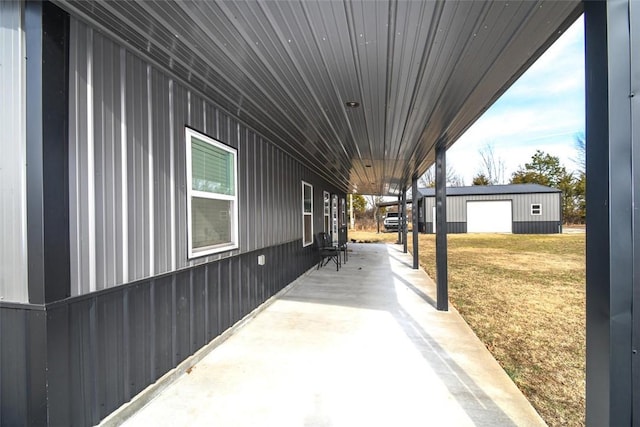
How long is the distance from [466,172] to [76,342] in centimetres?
4106

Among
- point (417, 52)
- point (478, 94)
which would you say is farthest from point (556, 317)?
point (417, 52)

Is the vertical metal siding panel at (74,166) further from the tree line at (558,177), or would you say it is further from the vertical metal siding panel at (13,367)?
the tree line at (558,177)

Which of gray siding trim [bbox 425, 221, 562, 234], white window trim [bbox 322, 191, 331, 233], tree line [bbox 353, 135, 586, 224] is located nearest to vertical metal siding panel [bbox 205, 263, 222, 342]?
white window trim [bbox 322, 191, 331, 233]

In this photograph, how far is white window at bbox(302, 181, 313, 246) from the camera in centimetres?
712

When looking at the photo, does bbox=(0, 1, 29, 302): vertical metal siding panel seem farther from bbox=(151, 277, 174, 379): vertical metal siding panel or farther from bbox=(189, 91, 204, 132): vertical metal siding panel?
bbox=(189, 91, 204, 132): vertical metal siding panel

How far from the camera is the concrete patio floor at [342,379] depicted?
2064mm

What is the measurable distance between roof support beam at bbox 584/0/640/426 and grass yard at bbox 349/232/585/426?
1.20 metres

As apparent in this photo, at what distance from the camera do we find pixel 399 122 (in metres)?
3.86

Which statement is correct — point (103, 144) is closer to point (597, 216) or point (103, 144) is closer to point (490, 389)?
point (597, 216)

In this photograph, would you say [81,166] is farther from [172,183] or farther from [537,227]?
[537,227]

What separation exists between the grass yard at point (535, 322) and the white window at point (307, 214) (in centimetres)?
301

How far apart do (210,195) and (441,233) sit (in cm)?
318

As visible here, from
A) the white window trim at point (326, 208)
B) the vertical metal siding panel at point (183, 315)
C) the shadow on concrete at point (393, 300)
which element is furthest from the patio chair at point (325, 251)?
the vertical metal siding panel at point (183, 315)

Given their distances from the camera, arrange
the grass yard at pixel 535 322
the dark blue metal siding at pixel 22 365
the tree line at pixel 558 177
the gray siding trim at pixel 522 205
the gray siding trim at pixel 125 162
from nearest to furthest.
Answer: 1. the dark blue metal siding at pixel 22 365
2. the gray siding trim at pixel 125 162
3. the grass yard at pixel 535 322
4. the gray siding trim at pixel 522 205
5. the tree line at pixel 558 177
